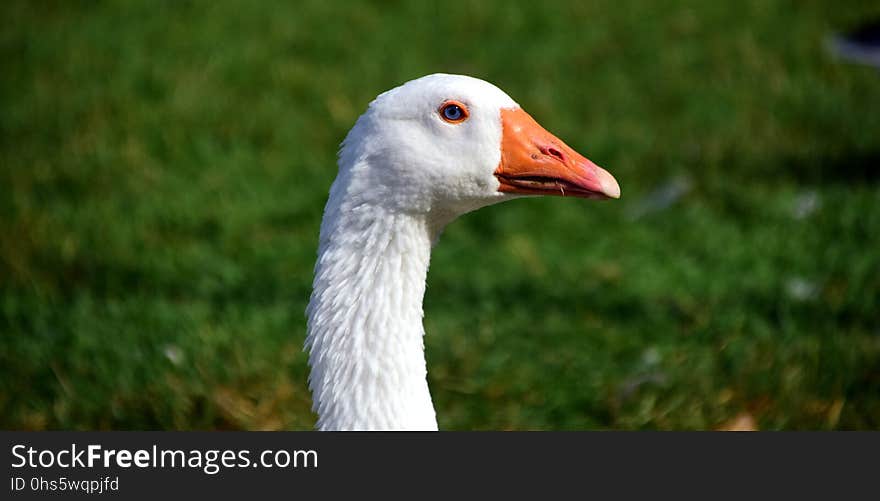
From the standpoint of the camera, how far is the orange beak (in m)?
3.08

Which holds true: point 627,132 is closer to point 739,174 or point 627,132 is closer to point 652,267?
point 739,174

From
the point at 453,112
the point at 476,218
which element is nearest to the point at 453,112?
the point at 453,112

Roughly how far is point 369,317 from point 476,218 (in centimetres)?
351

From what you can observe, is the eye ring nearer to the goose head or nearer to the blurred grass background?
the goose head

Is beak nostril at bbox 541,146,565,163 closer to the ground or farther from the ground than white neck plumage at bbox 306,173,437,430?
farther from the ground

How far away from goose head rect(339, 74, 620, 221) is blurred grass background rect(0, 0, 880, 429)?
1.69 meters

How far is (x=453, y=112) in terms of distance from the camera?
3.05m

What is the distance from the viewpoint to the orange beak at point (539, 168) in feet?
10.1

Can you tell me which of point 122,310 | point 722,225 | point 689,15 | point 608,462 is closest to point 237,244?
point 122,310

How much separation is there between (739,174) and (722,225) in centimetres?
71

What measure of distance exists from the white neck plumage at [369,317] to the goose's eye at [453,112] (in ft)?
0.90

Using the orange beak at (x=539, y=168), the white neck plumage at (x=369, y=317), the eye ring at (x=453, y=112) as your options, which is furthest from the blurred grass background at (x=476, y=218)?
the eye ring at (x=453, y=112)

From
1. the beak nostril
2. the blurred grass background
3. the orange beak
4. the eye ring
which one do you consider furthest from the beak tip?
the blurred grass background

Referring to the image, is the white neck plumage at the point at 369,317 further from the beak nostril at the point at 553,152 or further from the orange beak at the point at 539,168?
the beak nostril at the point at 553,152
